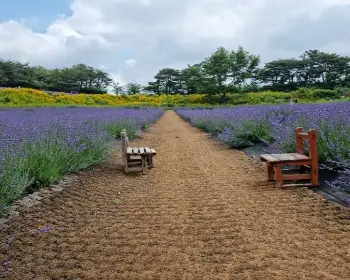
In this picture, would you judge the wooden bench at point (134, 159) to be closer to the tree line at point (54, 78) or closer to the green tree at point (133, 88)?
the tree line at point (54, 78)

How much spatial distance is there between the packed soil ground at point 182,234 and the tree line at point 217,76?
43820mm

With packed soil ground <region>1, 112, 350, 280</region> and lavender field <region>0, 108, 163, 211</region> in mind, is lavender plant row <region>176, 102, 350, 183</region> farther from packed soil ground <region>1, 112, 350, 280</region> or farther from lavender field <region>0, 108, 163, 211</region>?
lavender field <region>0, 108, 163, 211</region>

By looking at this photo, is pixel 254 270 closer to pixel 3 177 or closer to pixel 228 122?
pixel 3 177

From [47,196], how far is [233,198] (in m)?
2.11

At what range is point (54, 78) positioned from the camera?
190ft

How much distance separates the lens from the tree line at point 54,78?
4678 cm

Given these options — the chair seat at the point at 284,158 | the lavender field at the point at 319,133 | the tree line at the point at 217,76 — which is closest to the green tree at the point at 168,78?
the tree line at the point at 217,76

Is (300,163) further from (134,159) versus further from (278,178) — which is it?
(134,159)

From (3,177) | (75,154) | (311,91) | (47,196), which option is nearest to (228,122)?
(75,154)

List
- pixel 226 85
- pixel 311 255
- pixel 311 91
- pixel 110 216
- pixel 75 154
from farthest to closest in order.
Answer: pixel 226 85 → pixel 311 91 → pixel 75 154 → pixel 110 216 → pixel 311 255

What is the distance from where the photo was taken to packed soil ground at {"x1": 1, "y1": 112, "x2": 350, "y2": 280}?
2.49 metres

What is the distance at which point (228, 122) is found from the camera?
1099 centimetres

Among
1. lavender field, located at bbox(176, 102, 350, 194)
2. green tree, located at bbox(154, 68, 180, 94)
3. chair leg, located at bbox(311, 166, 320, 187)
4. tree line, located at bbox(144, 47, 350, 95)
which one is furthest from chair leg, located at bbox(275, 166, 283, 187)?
green tree, located at bbox(154, 68, 180, 94)

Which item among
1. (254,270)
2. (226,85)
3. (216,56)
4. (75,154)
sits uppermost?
(216,56)
